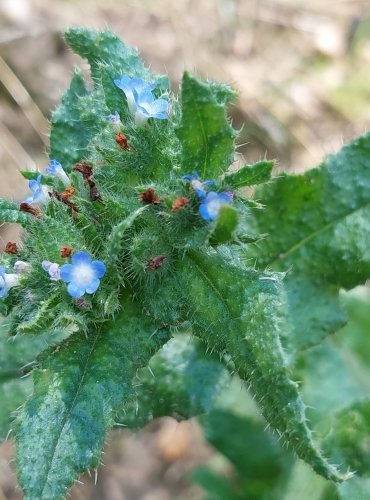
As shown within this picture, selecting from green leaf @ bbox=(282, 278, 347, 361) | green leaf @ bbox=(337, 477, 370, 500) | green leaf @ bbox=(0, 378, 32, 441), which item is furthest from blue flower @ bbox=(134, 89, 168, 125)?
green leaf @ bbox=(337, 477, 370, 500)

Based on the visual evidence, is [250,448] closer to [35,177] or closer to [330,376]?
[330,376]

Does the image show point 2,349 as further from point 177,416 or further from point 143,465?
point 143,465

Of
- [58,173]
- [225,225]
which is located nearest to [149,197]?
[225,225]

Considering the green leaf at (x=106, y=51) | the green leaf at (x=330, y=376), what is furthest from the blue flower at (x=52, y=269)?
the green leaf at (x=330, y=376)

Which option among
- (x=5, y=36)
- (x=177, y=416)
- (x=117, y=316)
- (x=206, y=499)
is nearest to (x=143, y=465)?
(x=206, y=499)

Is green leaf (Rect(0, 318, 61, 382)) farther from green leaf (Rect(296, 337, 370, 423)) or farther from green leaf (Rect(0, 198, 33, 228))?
green leaf (Rect(296, 337, 370, 423))

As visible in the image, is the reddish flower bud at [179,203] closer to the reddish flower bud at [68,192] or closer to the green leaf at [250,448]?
the reddish flower bud at [68,192]
